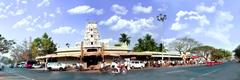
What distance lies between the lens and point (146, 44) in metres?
120

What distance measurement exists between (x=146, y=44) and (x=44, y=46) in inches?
1168

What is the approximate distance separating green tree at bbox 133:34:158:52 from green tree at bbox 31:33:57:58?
80.6 feet

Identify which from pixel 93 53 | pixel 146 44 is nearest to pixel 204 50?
pixel 146 44

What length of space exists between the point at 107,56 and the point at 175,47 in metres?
75.7

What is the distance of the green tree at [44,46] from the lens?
12462cm

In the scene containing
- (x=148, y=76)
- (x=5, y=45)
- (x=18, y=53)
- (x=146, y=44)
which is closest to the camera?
(x=148, y=76)

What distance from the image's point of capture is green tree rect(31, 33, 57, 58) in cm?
12462

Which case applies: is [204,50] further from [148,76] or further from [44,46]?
[148,76]

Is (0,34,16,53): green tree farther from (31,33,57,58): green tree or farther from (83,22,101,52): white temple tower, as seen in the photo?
(31,33,57,58): green tree

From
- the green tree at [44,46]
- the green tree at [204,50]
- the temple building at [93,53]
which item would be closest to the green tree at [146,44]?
the temple building at [93,53]

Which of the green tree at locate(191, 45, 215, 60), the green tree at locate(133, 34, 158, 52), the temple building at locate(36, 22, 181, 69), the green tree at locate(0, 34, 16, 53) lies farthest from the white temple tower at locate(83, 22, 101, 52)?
the green tree at locate(191, 45, 215, 60)

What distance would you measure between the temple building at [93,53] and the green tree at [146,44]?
20.9 feet

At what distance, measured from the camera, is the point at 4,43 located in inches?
2454

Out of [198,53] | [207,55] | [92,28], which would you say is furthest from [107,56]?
[207,55]
